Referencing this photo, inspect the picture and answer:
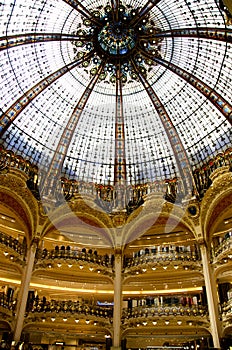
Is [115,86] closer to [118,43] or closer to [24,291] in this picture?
[118,43]

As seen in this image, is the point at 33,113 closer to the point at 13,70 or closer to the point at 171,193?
the point at 13,70

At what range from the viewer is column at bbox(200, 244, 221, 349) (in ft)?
73.5

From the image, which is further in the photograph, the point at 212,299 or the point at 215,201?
the point at 215,201

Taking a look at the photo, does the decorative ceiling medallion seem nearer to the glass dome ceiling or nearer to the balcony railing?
the glass dome ceiling

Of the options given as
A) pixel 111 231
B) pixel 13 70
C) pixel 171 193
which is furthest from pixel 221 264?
pixel 13 70

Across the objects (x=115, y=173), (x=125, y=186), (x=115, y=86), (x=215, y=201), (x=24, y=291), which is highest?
(x=115, y=86)

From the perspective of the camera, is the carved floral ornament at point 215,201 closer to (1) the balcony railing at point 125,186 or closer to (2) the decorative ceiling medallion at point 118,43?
(1) the balcony railing at point 125,186

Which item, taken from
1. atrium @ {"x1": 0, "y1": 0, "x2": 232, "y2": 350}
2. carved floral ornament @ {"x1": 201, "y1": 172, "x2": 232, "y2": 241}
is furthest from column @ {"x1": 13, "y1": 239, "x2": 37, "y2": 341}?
carved floral ornament @ {"x1": 201, "y1": 172, "x2": 232, "y2": 241}

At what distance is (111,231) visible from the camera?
99.5 ft

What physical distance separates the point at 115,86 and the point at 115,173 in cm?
889

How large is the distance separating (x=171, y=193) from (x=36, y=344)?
58.8 ft

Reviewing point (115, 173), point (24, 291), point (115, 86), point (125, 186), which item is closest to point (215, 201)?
point (125, 186)

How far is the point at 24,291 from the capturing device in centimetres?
2469

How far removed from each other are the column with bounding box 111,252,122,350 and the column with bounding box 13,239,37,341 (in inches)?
287
